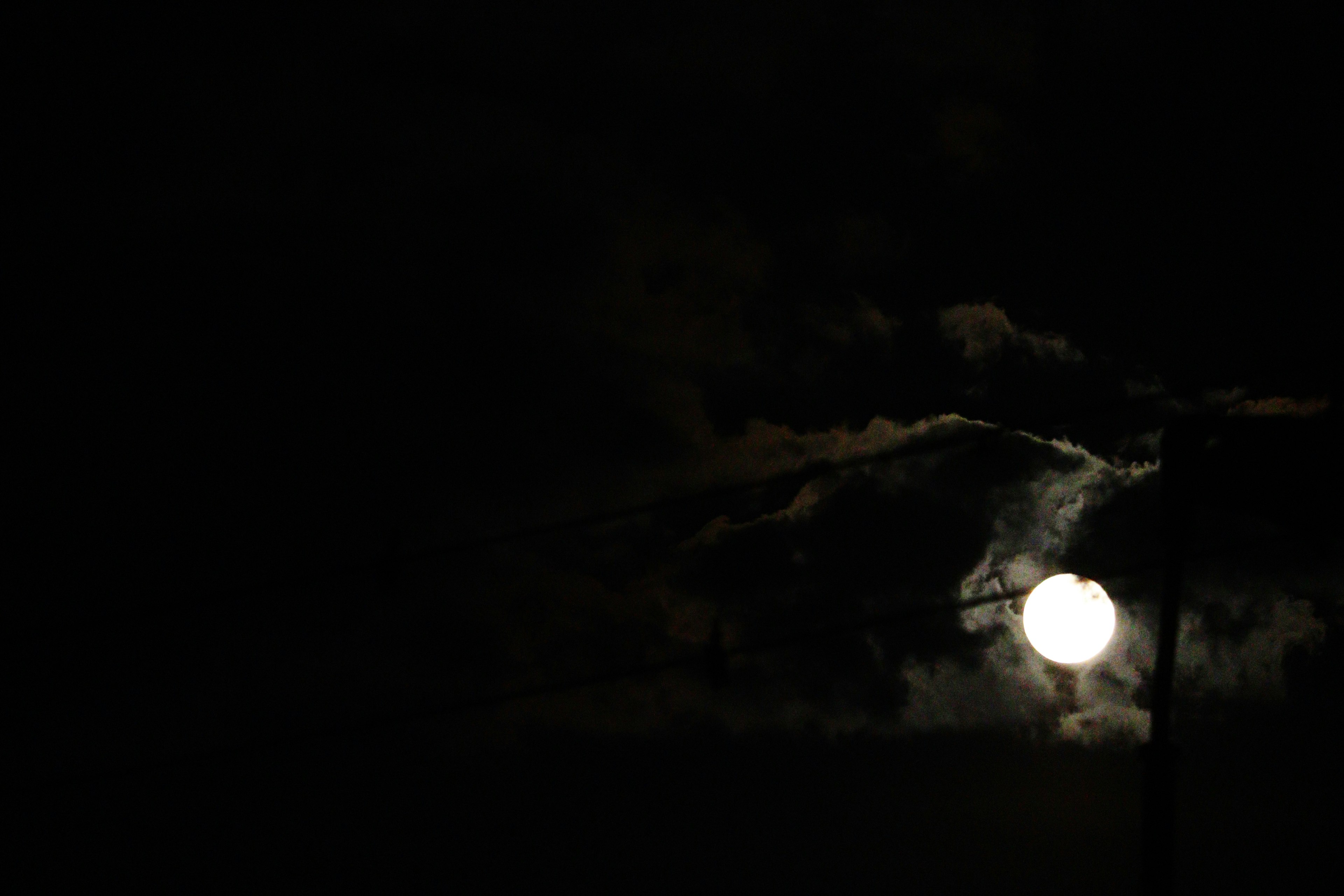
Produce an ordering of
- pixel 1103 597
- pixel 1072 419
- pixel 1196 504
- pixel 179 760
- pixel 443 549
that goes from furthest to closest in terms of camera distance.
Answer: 1. pixel 1103 597
2. pixel 1196 504
3. pixel 179 760
4. pixel 443 549
5. pixel 1072 419

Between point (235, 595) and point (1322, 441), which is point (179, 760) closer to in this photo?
point (235, 595)

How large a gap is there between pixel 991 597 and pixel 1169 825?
291 centimetres

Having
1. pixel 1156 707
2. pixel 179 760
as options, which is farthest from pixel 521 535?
pixel 1156 707

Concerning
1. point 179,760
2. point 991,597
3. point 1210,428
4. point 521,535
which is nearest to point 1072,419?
point 991,597

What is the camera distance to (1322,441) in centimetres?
852

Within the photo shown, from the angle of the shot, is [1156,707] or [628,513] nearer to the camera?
[628,513]

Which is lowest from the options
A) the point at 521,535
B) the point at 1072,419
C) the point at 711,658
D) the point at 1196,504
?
the point at 711,658

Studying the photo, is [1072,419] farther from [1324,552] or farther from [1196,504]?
[1324,552]

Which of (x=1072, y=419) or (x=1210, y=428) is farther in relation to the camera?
(x=1210, y=428)

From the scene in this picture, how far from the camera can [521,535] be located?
770 cm

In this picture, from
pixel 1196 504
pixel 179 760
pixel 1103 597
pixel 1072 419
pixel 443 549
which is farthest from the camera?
pixel 1103 597

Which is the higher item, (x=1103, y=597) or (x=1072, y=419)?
(x=1103, y=597)

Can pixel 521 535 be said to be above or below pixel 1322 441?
below

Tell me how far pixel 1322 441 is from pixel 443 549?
699 centimetres
